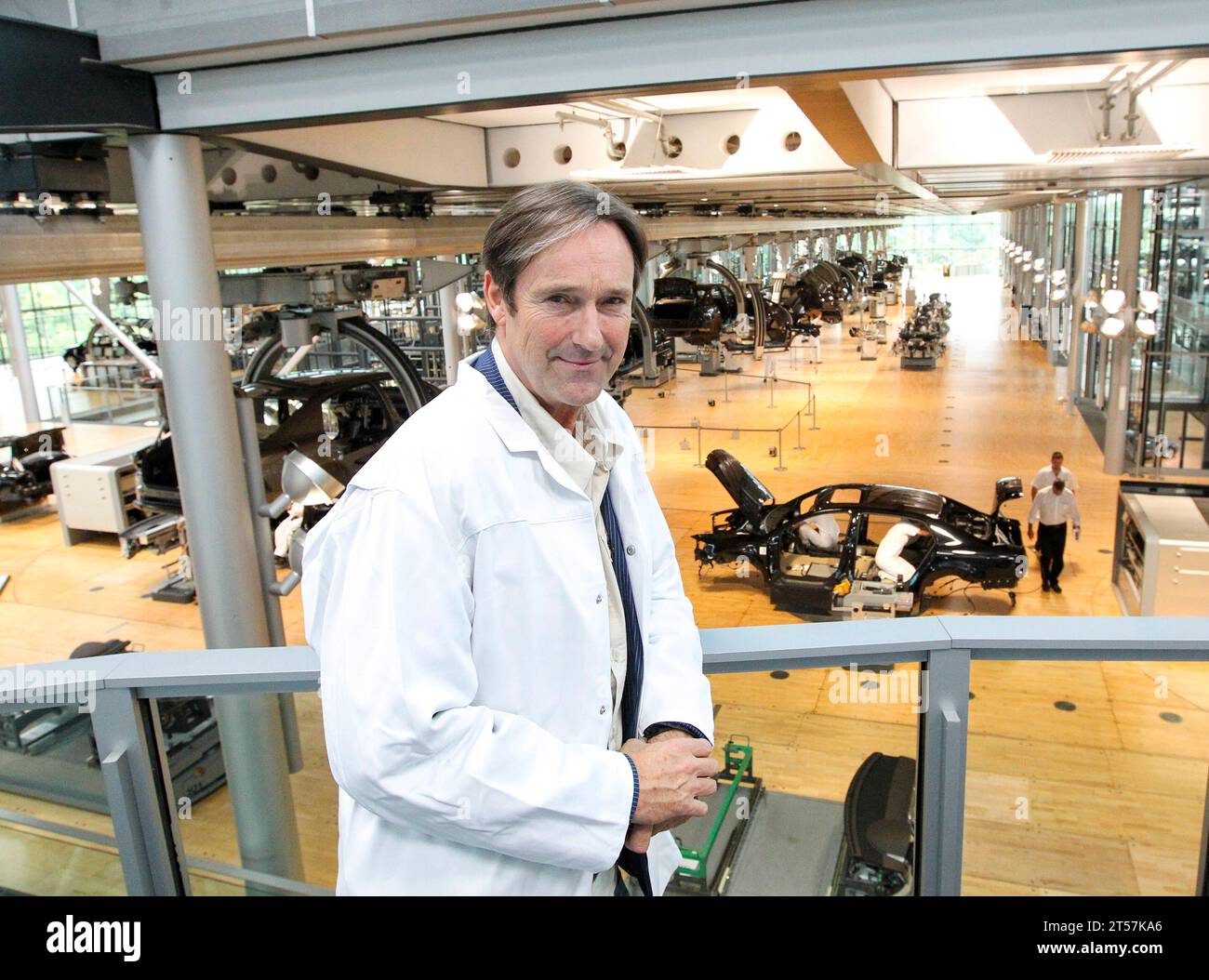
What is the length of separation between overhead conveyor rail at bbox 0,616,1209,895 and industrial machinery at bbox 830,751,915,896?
2.4 inches

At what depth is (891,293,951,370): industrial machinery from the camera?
29.7 m

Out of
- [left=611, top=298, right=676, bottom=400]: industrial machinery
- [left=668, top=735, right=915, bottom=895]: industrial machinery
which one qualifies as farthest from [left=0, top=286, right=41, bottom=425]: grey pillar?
[left=668, top=735, right=915, bottom=895]: industrial machinery

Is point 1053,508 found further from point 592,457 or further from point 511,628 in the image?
point 511,628

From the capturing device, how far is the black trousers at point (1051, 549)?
1212 centimetres

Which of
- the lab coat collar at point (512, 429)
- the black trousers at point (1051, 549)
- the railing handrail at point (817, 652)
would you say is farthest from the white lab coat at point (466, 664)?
the black trousers at point (1051, 549)

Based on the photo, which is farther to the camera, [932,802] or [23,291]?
[23,291]

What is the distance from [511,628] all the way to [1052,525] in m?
12.0

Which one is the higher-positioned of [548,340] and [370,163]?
[370,163]

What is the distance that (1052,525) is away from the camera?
1214cm

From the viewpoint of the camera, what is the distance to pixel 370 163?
17.8 feet

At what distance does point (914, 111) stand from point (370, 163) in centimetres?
354

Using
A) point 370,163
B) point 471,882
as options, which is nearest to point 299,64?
point 370,163

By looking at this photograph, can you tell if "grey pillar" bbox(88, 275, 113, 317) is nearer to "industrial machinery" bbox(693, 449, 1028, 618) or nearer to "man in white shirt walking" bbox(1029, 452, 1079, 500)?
"industrial machinery" bbox(693, 449, 1028, 618)
